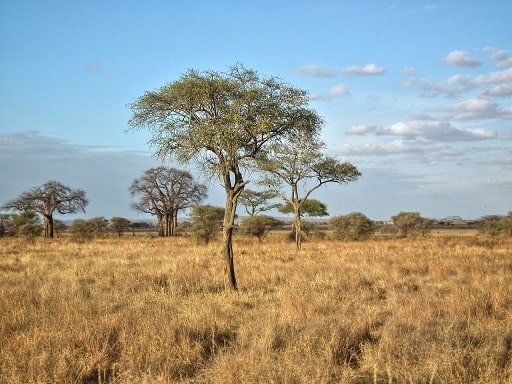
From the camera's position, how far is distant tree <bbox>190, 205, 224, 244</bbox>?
42031mm

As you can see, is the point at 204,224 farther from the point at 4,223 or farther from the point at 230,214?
the point at 4,223

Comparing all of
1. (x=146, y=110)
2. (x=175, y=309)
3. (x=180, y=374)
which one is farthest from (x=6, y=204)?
(x=180, y=374)

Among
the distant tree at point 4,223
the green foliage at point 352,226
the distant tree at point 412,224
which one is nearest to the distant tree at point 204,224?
the green foliage at point 352,226

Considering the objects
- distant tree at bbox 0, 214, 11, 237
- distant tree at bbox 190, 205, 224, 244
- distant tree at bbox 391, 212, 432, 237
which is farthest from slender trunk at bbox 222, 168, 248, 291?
distant tree at bbox 0, 214, 11, 237

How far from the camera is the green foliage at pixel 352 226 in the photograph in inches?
1959

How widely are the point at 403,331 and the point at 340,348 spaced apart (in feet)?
4.61

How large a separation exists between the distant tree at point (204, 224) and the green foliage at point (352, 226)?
1365 centimetres

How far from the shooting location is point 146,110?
13820mm

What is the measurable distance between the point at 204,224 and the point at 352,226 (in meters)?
16.9

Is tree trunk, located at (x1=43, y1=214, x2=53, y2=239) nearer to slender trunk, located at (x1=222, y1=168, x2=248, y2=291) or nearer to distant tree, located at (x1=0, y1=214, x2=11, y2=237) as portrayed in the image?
distant tree, located at (x1=0, y1=214, x2=11, y2=237)

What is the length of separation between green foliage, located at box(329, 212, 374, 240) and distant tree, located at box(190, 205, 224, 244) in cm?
1365

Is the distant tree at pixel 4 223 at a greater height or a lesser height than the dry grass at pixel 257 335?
greater

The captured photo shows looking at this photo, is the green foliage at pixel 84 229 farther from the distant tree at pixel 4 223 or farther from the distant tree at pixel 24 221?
the distant tree at pixel 4 223

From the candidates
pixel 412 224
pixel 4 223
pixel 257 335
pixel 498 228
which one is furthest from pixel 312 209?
pixel 257 335
